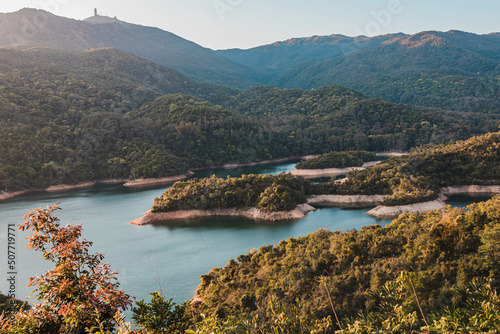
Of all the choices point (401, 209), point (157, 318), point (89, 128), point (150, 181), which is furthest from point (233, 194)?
point (89, 128)

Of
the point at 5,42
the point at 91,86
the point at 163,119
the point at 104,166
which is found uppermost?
the point at 5,42

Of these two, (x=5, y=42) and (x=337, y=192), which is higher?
(x=5, y=42)

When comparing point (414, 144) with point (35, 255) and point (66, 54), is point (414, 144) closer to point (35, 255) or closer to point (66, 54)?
point (35, 255)

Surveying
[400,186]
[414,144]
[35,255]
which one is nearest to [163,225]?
[35,255]

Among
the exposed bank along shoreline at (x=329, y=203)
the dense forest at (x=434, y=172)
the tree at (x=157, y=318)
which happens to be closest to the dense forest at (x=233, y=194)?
the exposed bank along shoreline at (x=329, y=203)

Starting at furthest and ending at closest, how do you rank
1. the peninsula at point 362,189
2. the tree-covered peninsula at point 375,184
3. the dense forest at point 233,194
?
the dense forest at point 233,194 < the tree-covered peninsula at point 375,184 < the peninsula at point 362,189

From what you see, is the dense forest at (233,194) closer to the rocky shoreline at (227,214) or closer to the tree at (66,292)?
the rocky shoreline at (227,214)

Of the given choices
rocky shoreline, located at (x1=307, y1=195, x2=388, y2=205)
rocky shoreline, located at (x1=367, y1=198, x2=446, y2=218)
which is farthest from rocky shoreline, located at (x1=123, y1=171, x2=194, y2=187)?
rocky shoreline, located at (x1=367, y1=198, x2=446, y2=218)

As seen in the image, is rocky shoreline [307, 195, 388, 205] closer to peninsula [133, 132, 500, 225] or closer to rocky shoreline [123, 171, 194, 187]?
peninsula [133, 132, 500, 225]
